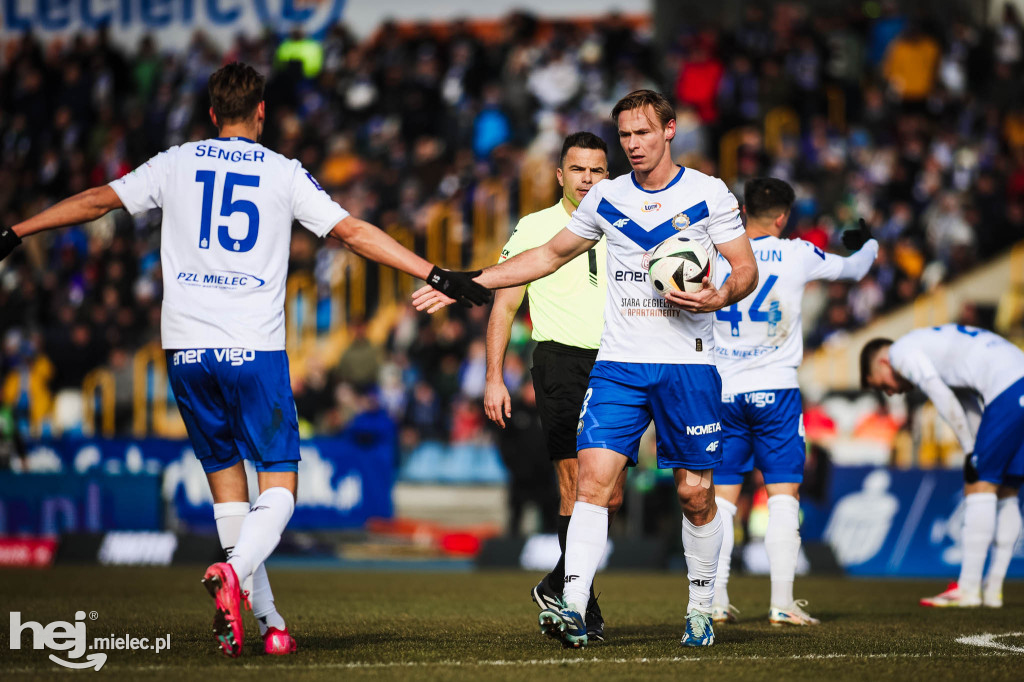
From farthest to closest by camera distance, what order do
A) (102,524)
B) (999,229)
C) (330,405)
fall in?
(999,229) < (330,405) < (102,524)

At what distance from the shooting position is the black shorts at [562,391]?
24.1 ft

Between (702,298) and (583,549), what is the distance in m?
1.36

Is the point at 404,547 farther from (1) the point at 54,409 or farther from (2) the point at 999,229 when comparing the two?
Result: (2) the point at 999,229

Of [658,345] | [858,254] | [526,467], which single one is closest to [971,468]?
[858,254]

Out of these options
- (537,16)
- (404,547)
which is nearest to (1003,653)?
(404,547)

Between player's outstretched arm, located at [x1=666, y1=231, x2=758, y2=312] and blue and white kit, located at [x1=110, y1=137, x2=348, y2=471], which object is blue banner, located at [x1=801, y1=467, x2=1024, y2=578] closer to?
player's outstretched arm, located at [x1=666, y1=231, x2=758, y2=312]

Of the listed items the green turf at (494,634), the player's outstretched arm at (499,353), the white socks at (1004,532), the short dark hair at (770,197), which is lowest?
the green turf at (494,634)

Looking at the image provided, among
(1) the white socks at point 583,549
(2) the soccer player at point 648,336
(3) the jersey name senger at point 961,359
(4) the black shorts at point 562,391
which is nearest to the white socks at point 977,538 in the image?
(3) the jersey name senger at point 961,359

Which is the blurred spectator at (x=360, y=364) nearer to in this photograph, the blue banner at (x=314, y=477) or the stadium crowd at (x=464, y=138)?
the stadium crowd at (x=464, y=138)

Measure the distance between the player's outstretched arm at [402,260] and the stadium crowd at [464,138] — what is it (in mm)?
10541

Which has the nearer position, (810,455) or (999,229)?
(810,455)

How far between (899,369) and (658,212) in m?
3.90

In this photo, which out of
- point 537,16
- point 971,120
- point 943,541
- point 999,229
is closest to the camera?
point 943,541

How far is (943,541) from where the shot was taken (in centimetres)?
1403
